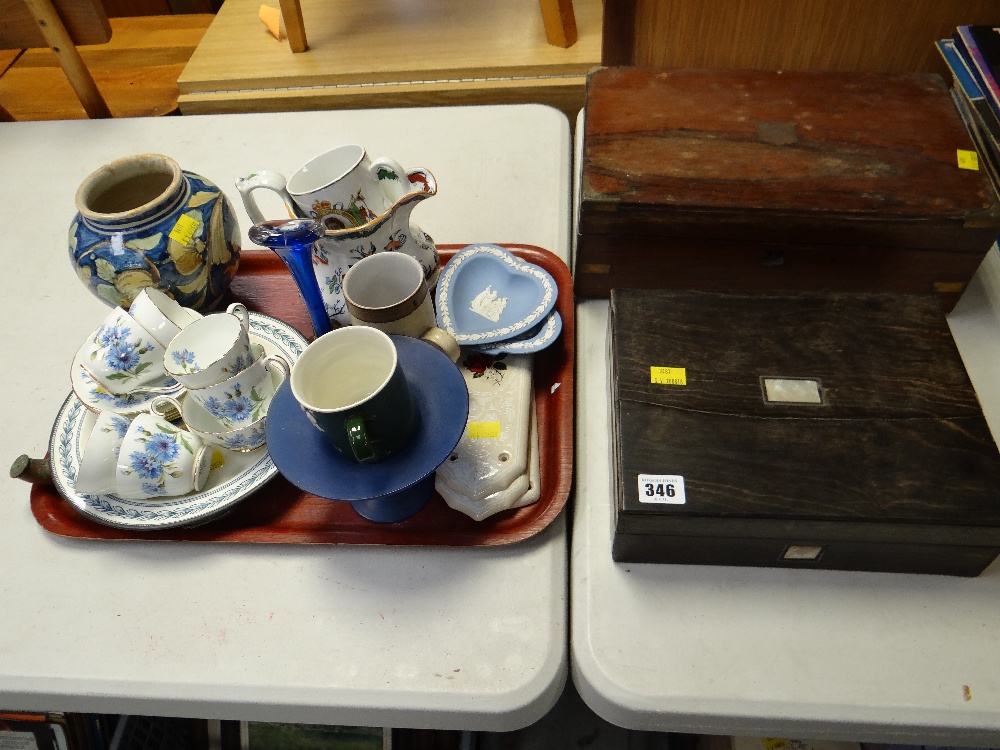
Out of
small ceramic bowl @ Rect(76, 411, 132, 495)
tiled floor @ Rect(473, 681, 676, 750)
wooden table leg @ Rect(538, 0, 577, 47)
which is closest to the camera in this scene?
small ceramic bowl @ Rect(76, 411, 132, 495)

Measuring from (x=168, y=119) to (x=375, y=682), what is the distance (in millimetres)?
1115

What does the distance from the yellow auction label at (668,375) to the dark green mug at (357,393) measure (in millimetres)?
242

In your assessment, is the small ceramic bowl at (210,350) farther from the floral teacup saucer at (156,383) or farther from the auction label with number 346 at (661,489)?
the auction label with number 346 at (661,489)

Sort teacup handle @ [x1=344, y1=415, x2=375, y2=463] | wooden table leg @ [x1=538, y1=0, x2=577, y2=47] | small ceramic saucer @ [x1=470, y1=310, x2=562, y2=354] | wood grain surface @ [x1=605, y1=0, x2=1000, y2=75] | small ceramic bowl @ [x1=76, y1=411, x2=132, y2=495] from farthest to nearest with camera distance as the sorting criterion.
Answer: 1. wooden table leg @ [x1=538, y1=0, x2=577, y2=47]
2. wood grain surface @ [x1=605, y1=0, x2=1000, y2=75]
3. small ceramic saucer @ [x1=470, y1=310, x2=562, y2=354]
4. small ceramic bowl @ [x1=76, y1=411, x2=132, y2=495]
5. teacup handle @ [x1=344, y1=415, x2=375, y2=463]

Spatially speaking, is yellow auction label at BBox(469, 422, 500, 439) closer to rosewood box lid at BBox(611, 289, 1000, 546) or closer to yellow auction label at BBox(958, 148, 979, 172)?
rosewood box lid at BBox(611, 289, 1000, 546)

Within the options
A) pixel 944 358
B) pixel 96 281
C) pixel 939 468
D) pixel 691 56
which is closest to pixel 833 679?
pixel 939 468

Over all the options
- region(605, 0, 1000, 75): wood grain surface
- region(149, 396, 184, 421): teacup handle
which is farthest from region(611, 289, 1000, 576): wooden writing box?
region(605, 0, 1000, 75): wood grain surface

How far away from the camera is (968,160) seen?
0.83 m

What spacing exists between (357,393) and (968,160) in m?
0.75

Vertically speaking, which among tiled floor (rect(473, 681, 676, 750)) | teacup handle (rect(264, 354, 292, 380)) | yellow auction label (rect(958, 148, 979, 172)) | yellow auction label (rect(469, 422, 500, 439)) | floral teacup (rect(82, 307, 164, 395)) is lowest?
tiled floor (rect(473, 681, 676, 750))

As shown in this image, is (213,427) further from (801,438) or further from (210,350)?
(801,438)

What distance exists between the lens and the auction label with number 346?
0.65 m

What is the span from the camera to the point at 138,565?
74 centimetres

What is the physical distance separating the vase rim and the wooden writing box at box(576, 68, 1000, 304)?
0.48 m
